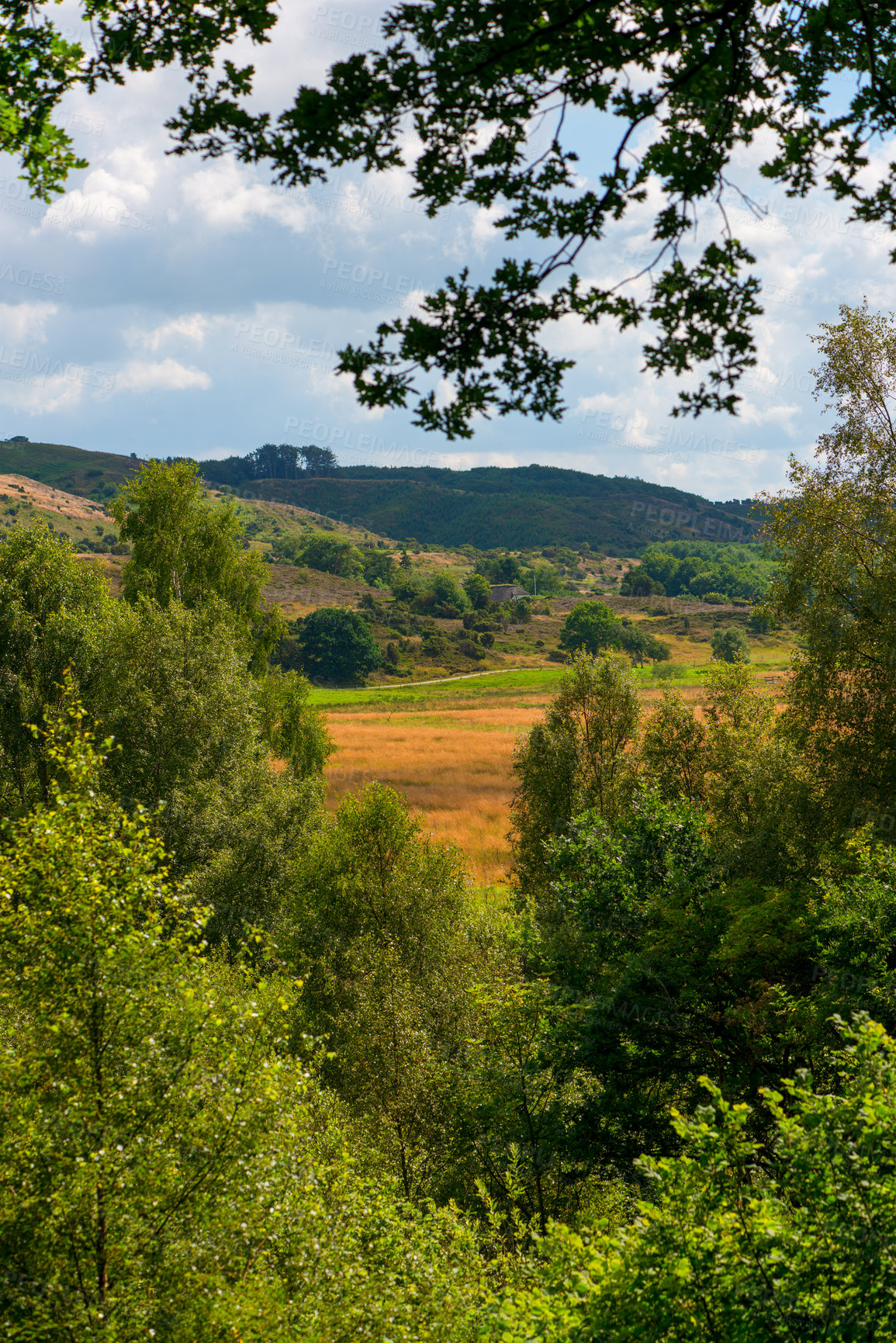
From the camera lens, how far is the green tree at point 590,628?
6093 inches

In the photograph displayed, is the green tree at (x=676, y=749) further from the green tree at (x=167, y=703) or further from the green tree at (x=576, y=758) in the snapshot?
the green tree at (x=167, y=703)

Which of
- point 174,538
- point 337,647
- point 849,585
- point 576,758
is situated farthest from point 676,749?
point 337,647

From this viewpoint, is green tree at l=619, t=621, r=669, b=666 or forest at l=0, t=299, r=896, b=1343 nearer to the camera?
forest at l=0, t=299, r=896, b=1343

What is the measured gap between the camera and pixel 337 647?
147 metres

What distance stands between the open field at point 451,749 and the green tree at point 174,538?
14.7 m

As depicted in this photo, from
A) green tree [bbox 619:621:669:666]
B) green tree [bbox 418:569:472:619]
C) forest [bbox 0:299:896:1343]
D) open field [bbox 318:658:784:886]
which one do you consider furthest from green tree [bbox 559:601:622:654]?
forest [bbox 0:299:896:1343]

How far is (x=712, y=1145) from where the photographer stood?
723 centimetres

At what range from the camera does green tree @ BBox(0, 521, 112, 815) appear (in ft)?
90.5

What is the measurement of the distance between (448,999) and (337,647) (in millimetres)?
127974

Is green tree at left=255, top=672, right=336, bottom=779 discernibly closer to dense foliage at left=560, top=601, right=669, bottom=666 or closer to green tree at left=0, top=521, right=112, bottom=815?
green tree at left=0, top=521, right=112, bottom=815

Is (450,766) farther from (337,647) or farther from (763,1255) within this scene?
(337,647)

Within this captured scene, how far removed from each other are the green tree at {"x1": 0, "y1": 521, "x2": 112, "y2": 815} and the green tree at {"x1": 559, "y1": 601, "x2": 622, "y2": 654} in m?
128

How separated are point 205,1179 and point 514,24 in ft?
36.1

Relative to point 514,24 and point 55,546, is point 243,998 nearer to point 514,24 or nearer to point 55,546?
point 514,24
